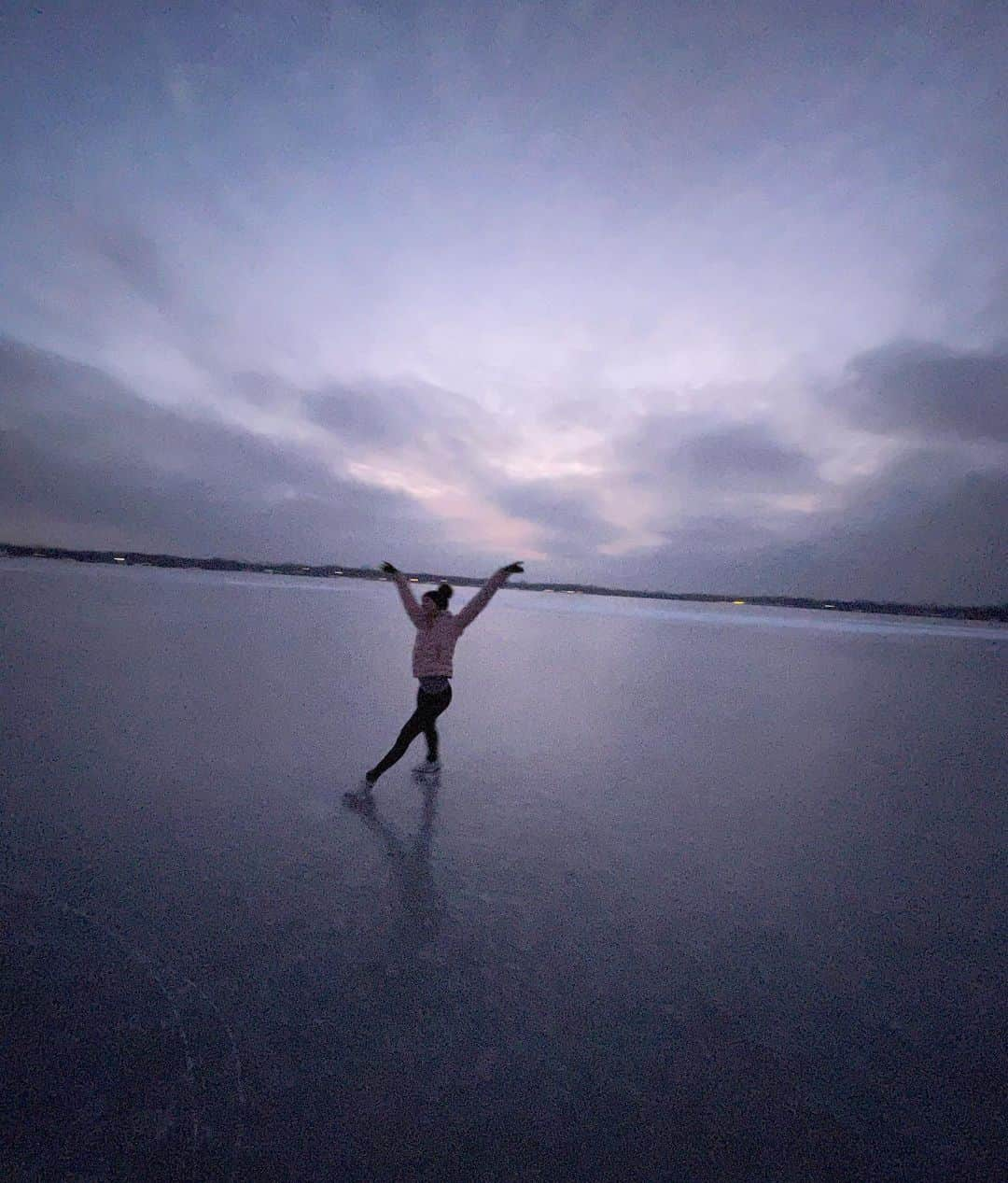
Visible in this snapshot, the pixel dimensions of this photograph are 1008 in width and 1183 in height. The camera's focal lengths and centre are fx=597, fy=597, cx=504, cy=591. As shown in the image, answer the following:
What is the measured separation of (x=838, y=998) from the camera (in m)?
2.88

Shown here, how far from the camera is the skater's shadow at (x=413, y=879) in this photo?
3125 millimetres

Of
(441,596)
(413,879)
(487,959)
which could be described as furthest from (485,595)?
(487,959)

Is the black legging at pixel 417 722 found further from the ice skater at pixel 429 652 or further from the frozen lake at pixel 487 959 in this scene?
the frozen lake at pixel 487 959

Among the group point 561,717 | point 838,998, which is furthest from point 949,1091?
point 561,717

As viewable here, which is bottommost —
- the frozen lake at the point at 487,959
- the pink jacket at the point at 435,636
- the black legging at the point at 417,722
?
the frozen lake at the point at 487,959

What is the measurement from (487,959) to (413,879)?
85 cm

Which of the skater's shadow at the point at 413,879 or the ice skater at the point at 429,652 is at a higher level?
the ice skater at the point at 429,652

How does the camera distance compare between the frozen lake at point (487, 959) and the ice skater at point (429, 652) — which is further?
the ice skater at point (429, 652)

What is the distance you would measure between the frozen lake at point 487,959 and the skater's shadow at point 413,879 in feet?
0.08

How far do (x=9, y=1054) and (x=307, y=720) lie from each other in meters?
4.99

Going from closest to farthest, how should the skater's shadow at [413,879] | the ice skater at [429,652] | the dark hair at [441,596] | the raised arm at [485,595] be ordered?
the skater's shadow at [413,879] < the raised arm at [485,595] < the ice skater at [429,652] < the dark hair at [441,596]

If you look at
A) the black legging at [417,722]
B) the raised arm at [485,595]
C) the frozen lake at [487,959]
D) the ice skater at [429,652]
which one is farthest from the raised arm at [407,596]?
the frozen lake at [487,959]

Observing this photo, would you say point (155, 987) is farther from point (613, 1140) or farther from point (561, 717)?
point (561, 717)

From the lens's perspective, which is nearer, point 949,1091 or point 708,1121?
point 708,1121
